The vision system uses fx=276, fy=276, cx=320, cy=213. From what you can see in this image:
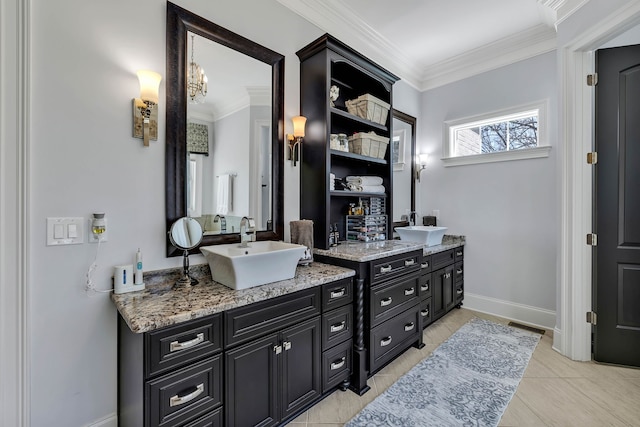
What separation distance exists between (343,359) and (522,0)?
3387 mm

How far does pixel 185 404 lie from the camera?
3.86 ft

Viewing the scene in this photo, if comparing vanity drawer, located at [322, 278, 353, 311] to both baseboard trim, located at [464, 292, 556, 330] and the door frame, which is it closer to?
the door frame

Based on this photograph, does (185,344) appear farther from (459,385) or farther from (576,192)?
(576,192)

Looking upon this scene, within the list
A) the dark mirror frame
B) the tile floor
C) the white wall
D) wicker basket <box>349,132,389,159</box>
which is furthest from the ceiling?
the tile floor

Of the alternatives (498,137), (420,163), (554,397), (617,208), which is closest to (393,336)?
(554,397)

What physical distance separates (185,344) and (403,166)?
313cm

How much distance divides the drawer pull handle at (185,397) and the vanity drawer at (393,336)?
3.88 feet

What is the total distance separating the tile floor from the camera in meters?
1.66

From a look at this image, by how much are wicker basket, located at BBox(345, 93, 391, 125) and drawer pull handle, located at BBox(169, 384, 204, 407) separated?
234 cm

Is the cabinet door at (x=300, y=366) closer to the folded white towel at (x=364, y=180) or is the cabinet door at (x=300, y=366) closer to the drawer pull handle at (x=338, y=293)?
the drawer pull handle at (x=338, y=293)

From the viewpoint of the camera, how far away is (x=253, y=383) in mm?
1387

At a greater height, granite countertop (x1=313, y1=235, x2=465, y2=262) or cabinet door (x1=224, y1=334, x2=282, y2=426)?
granite countertop (x1=313, y1=235, x2=465, y2=262)

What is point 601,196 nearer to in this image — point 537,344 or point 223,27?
point 537,344

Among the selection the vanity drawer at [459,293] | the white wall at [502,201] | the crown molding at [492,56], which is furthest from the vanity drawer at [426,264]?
the crown molding at [492,56]
